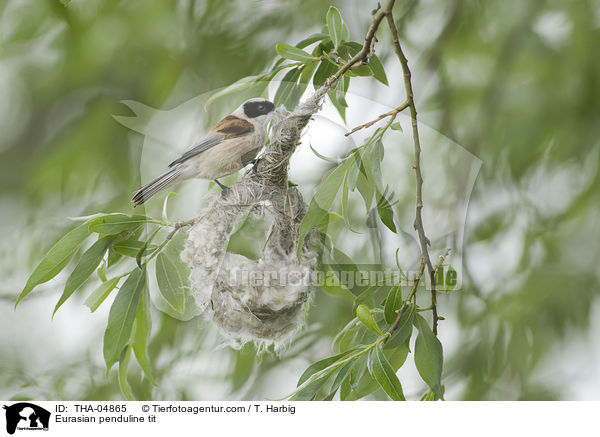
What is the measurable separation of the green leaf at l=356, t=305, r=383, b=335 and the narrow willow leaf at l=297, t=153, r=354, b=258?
15 cm

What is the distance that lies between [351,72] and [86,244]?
1.53 ft

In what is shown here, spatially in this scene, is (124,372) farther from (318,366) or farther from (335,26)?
(335,26)

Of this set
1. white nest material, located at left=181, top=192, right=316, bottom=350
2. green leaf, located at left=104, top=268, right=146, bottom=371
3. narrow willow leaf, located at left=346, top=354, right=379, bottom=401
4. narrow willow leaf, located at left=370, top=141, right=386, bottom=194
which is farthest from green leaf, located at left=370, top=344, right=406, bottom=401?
green leaf, located at left=104, top=268, right=146, bottom=371

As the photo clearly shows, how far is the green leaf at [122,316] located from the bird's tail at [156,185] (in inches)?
4.2

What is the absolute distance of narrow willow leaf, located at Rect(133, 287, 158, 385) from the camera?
0.72 metres

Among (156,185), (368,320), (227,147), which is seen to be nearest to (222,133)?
(227,147)

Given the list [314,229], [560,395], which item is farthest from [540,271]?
[314,229]

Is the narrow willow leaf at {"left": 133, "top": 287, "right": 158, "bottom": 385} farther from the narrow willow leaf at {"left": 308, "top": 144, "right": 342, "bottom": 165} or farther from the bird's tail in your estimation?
the narrow willow leaf at {"left": 308, "top": 144, "right": 342, "bottom": 165}

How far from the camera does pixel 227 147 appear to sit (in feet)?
2.17

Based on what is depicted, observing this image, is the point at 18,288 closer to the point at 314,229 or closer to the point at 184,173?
the point at 184,173

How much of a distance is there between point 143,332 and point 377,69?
0.53 m

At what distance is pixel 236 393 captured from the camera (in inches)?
29.9

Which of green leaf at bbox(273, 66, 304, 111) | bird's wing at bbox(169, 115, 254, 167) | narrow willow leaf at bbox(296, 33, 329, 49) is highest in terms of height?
narrow willow leaf at bbox(296, 33, 329, 49)

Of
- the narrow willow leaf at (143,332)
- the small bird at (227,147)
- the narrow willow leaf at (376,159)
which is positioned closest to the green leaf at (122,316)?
the narrow willow leaf at (143,332)
